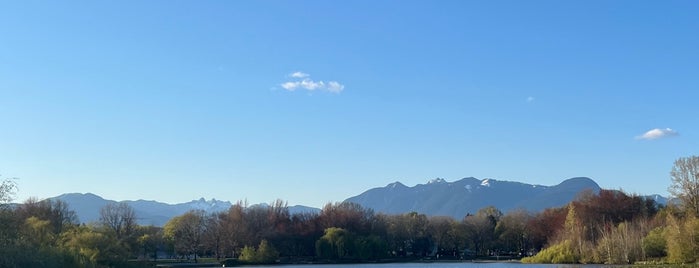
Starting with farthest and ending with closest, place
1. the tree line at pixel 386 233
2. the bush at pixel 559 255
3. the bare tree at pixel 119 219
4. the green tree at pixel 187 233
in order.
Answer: the green tree at pixel 187 233 < the bare tree at pixel 119 219 < the bush at pixel 559 255 < the tree line at pixel 386 233

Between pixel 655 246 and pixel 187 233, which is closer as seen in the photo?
pixel 655 246

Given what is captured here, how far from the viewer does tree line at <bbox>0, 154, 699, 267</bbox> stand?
67.4m

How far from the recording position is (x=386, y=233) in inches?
4956

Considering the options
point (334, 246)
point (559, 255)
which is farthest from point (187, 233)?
point (559, 255)

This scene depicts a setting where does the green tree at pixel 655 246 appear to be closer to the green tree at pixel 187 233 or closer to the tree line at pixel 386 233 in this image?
the tree line at pixel 386 233

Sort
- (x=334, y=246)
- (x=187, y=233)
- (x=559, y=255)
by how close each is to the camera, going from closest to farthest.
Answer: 1. (x=559, y=255)
2. (x=334, y=246)
3. (x=187, y=233)

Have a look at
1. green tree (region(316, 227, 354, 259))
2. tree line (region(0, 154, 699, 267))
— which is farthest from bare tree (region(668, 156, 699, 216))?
green tree (region(316, 227, 354, 259))

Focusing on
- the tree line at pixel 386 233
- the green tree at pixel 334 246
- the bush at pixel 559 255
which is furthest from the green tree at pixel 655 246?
the green tree at pixel 334 246

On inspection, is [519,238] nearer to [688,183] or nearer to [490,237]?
[490,237]

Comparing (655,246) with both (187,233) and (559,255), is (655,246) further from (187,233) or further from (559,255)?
(187,233)

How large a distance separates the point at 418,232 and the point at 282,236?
27792 mm

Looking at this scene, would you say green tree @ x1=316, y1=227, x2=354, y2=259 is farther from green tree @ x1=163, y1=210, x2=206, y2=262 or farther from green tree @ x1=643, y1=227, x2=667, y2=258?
green tree @ x1=643, y1=227, x2=667, y2=258

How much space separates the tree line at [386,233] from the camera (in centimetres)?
6744

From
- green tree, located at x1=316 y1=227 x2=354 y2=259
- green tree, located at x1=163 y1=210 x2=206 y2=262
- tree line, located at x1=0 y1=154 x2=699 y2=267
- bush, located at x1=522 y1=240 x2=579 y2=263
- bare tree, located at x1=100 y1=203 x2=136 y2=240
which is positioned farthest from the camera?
green tree, located at x1=163 y1=210 x2=206 y2=262
